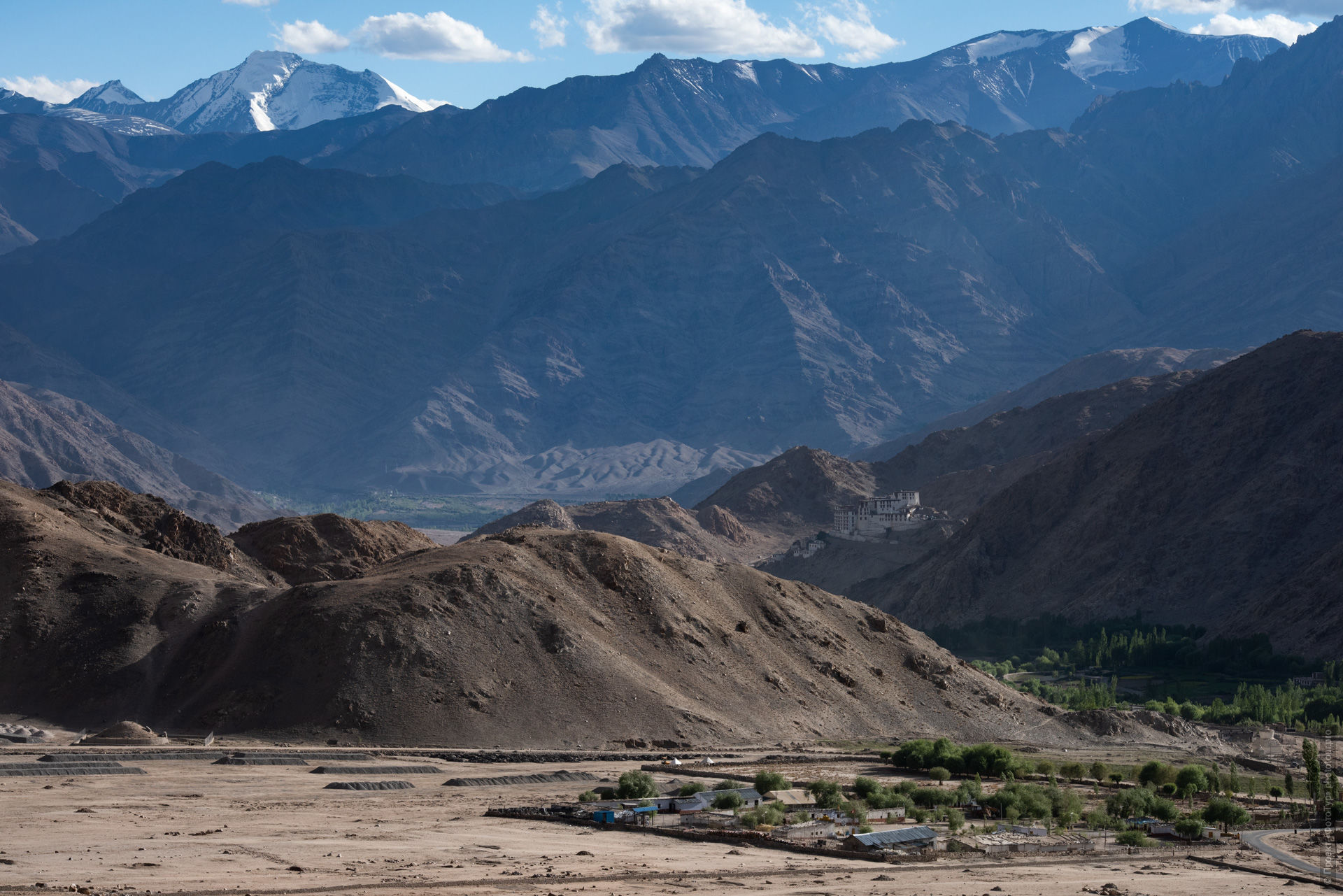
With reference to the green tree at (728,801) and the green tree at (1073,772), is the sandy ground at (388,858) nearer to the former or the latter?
the green tree at (728,801)

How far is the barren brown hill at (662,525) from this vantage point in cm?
17388

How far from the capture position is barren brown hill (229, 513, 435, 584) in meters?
84.9

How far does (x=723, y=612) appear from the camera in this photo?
73.4 meters

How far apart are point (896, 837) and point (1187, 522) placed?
9869cm

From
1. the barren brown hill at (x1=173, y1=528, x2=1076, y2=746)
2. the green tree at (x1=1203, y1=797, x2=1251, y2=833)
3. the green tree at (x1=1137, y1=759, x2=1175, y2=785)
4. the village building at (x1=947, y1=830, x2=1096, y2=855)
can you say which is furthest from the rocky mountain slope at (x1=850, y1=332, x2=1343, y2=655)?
the village building at (x1=947, y1=830, x2=1096, y2=855)

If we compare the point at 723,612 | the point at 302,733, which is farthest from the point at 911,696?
the point at 302,733

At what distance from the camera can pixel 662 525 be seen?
578ft

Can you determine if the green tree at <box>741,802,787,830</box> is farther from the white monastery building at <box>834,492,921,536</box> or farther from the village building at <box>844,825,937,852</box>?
the white monastery building at <box>834,492,921,536</box>

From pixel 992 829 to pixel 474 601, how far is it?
27.3 metres

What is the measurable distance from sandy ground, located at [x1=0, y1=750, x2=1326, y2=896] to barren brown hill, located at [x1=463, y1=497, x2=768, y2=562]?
121m

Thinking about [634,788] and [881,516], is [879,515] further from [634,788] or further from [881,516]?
[634,788]

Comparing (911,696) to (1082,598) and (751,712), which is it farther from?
(1082,598)

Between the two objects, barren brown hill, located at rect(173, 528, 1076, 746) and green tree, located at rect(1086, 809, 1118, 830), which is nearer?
green tree, located at rect(1086, 809, 1118, 830)

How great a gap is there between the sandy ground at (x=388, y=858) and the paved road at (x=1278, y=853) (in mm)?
2106
